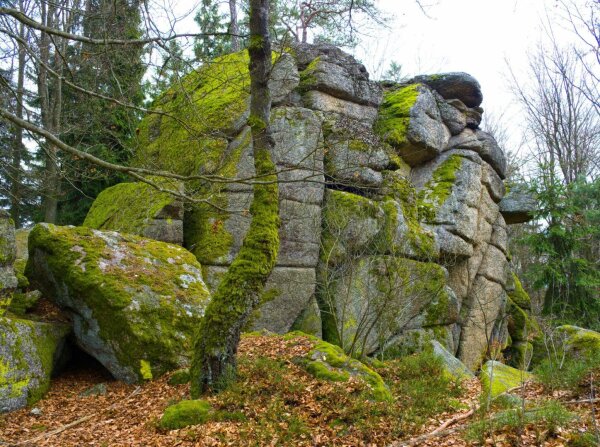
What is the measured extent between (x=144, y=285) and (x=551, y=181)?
49.0 feet

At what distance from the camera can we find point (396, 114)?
1677 centimetres

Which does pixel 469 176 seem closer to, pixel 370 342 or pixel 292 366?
pixel 370 342

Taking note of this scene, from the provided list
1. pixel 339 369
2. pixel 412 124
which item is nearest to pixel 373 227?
pixel 412 124

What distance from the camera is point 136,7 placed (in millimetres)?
5906

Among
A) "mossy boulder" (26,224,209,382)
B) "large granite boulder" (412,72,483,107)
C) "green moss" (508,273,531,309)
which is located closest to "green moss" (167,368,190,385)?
"mossy boulder" (26,224,209,382)

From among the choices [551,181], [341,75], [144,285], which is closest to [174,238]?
[144,285]

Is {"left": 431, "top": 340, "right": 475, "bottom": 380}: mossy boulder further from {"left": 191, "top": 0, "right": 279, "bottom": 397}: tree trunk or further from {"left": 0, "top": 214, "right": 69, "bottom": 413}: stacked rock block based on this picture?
{"left": 0, "top": 214, "right": 69, "bottom": 413}: stacked rock block

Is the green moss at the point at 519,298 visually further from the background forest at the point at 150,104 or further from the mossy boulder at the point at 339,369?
the mossy boulder at the point at 339,369

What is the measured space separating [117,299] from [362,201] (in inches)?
300

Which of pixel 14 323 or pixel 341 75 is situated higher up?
pixel 341 75

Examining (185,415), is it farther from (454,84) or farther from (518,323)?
(454,84)

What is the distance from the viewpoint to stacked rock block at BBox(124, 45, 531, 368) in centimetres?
1202

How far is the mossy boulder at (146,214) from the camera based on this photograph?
1120 centimetres

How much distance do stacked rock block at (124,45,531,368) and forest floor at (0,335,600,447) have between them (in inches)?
98.9
